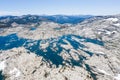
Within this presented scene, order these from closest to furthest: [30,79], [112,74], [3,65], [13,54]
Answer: [30,79]
[112,74]
[3,65]
[13,54]

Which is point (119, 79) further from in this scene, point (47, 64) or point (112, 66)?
point (47, 64)

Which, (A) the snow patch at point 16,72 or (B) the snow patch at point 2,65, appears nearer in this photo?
(A) the snow patch at point 16,72

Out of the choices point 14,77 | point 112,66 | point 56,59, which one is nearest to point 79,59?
point 56,59

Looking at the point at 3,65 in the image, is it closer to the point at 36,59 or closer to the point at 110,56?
the point at 36,59

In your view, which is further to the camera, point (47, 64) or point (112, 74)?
point (47, 64)

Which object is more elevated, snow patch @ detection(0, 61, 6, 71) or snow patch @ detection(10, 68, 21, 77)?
snow patch @ detection(10, 68, 21, 77)

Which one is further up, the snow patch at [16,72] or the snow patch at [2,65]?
the snow patch at [16,72]

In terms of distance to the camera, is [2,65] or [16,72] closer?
[16,72]

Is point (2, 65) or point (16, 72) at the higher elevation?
point (16, 72)

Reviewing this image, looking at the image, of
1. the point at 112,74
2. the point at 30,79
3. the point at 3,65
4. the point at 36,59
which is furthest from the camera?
the point at 36,59

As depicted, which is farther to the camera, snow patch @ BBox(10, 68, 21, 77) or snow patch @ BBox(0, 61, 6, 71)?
snow patch @ BBox(0, 61, 6, 71)
